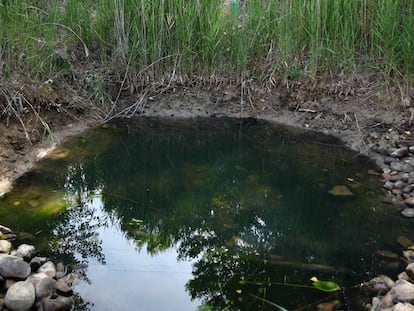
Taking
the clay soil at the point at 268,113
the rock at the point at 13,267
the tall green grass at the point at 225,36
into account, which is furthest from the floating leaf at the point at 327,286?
the tall green grass at the point at 225,36

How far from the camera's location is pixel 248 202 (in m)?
3.42

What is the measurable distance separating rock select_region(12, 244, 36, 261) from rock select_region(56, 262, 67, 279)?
0.15 meters

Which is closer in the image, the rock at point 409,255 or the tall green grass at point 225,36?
the rock at point 409,255

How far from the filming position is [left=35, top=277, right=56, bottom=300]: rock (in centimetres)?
231

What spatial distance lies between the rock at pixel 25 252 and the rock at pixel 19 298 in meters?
0.33

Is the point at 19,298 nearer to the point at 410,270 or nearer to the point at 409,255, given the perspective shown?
the point at 410,270

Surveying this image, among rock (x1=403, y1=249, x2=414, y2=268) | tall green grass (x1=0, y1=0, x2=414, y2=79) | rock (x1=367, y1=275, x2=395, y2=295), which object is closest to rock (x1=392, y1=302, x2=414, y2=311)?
rock (x1=367, y1=275, x2=395, y2=295)

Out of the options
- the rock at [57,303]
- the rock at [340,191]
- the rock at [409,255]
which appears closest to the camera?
the rock at [57,303]

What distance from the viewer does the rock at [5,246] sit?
8.61 ft

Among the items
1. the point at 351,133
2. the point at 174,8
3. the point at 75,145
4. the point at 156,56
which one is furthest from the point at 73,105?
the point at 351,133

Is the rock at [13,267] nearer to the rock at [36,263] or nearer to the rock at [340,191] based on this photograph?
the rock at [36,263]

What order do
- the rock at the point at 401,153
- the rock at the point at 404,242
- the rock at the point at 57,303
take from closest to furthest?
the rock at the point at 57,303, the rock at the point at 404,242, the rock at the point at 401,153

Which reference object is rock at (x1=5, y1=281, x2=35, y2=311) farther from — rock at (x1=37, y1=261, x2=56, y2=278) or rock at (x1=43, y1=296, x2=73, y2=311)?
rock at (x1=37, y1=261, x2=56, y2=278)

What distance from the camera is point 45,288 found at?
2.34 meters
